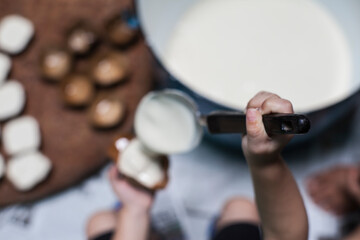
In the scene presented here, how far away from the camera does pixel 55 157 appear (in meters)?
0.60

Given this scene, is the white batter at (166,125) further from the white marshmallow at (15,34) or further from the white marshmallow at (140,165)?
the white marshmallow at (15,34)

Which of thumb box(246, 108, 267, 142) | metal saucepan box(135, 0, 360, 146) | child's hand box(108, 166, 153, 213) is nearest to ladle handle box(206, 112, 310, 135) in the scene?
thumb box(246, 108, 267, 142)

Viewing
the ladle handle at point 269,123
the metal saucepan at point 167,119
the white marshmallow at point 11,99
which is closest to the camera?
the ladle handle at point 269,123

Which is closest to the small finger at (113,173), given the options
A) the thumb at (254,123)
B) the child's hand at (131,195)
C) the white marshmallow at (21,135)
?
the child's hand at (131,195)

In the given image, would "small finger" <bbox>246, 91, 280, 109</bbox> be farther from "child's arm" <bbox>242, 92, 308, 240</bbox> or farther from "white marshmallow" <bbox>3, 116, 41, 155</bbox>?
"white marshmallow" <bbox>3, 116, 41, 155</bbox>

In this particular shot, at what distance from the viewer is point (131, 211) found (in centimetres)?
60

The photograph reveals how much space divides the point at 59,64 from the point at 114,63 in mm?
76

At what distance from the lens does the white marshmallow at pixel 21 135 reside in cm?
59

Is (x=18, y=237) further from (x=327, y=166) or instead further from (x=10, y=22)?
(x=327, y=166)

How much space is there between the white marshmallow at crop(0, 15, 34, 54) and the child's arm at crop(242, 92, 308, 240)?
1.24 feet

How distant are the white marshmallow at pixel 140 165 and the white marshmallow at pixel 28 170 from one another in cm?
11

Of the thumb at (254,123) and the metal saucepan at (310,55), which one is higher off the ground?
the thumb at (254,123)

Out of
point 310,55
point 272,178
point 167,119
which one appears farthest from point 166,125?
point 310,55

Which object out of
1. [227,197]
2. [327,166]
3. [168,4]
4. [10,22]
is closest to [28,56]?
[10,22]
